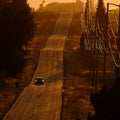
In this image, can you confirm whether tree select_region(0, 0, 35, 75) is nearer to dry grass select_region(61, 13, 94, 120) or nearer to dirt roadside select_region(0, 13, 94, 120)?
dirt roadside select_region(0, 13, 94, 120)

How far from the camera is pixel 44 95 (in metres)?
78.4

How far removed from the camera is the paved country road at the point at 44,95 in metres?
61.8

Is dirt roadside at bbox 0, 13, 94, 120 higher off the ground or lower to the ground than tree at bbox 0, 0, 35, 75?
lower

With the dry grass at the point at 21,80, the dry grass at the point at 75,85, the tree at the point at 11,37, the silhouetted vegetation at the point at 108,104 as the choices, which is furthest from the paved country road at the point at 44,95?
the silhouetted vegetation at the point at 108,104

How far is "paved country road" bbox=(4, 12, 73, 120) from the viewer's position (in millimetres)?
61844

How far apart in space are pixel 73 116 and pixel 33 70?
50.7 metres

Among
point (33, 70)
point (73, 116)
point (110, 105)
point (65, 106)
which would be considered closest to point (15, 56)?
point (65, 106)

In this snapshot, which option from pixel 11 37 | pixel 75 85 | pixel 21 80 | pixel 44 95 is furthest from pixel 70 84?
pixel 11 37

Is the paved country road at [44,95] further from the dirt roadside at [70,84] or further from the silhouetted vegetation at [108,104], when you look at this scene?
the silhouetted vegetation at [108,104]

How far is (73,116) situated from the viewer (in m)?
60.3

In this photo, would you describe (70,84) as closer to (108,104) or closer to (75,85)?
(75,85)

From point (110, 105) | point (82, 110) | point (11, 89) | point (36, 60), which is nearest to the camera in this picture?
point (110, 105)

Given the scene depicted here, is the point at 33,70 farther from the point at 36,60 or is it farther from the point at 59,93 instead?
the point at 59,93

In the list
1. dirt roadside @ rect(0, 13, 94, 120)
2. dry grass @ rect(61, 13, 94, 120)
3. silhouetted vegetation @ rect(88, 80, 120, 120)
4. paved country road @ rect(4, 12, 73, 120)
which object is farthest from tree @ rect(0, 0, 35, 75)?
silhouetted vegetation @ rect(88, 80, 120, 120)
